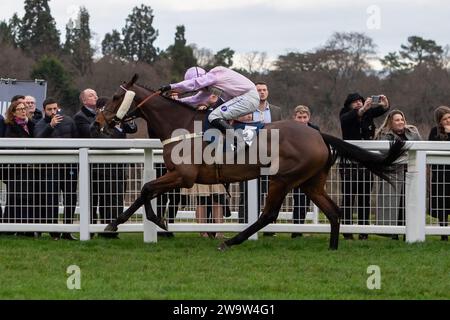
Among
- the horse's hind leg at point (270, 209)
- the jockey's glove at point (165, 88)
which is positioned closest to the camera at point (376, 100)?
the horse's hind leg at point (270, 209)

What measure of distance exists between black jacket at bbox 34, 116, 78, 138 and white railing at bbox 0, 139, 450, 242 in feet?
1.59

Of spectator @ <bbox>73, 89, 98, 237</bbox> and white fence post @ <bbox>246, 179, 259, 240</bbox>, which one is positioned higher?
spectator @ <bbox>73, 89, 98, 237</bbox>

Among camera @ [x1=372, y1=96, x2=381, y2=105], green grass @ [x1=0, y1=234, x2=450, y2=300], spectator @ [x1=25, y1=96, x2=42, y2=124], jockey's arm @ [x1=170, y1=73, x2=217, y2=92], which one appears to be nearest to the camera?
green grass @ [x1=0, y1=234, x2=450, y2=300]

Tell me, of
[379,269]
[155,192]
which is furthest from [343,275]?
[155,192]

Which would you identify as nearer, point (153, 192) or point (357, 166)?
point (153, 192)

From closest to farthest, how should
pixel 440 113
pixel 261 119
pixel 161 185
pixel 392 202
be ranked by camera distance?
pixel 161 185, pixel 392 202, pixel 261 119, pixel 440 113

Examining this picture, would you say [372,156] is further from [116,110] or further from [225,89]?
[116,110]

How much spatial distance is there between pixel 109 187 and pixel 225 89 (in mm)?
1663

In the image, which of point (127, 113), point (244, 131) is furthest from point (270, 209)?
point (127, 113)

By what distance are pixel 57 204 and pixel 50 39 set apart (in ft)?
166

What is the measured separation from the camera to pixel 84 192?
1018cm

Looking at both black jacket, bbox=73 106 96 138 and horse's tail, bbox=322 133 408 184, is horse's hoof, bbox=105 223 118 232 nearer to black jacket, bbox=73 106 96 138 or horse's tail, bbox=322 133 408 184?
black jacket, bbox=73 106 96 138

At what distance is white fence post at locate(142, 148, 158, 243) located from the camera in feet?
33.4

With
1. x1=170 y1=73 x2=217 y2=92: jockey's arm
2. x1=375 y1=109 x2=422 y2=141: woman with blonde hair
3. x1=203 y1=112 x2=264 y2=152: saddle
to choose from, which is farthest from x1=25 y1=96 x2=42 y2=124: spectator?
x1=375 y1=109 x2=422 y2=141: woman with blonde hair
